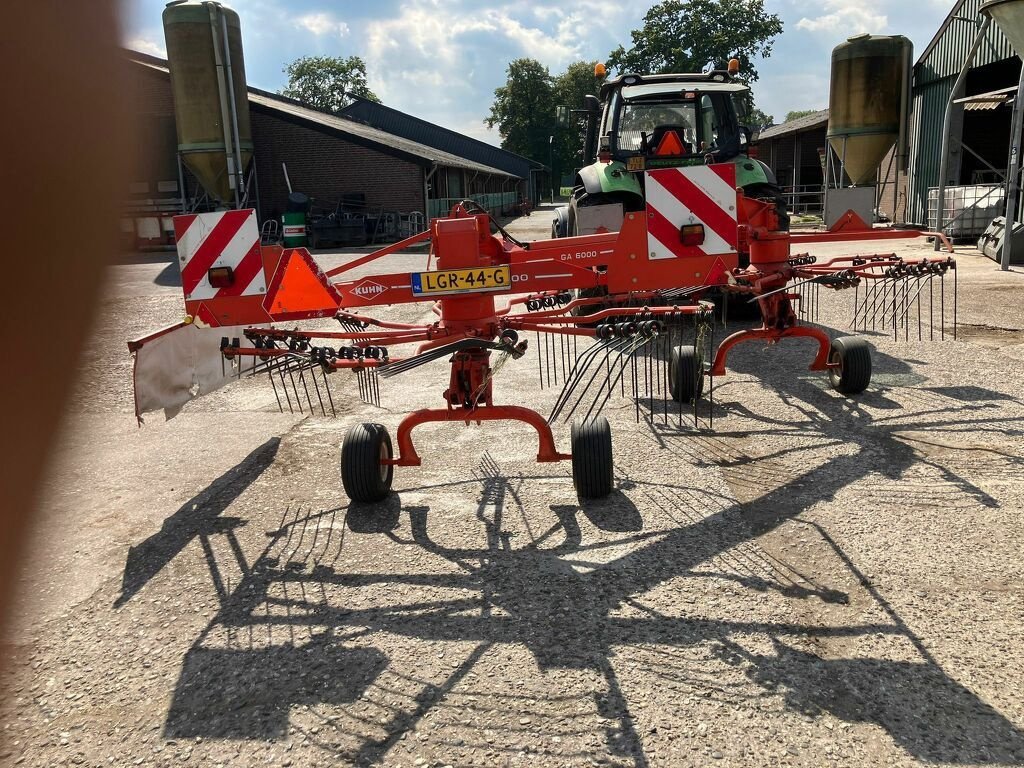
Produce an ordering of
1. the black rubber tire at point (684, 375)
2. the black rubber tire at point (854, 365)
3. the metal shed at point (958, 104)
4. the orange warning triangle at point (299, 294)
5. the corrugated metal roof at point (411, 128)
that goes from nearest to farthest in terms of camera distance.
Answer: the orange warning triangle at point (299, 294)
the black rubber tire at point (684, 375)
the black rubber tire at point (854, 365)
the metal shed at point (958, 104)
the corrugated metal roof at point (411, 128)

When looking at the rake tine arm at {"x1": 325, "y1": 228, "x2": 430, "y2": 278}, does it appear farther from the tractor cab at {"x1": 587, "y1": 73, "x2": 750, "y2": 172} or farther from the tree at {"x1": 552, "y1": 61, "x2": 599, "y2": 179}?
the tree at {"x1": 552, "y1": 61, "x2": 599, "y2": 179}

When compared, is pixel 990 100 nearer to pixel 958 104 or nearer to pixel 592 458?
pixel 958 104

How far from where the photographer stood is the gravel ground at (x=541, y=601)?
223 cm

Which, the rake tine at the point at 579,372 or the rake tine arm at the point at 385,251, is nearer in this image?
the rake tine at the point at 579,372

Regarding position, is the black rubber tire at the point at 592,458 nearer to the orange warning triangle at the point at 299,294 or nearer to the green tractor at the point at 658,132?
the orange warning triangle at the point at 299,294

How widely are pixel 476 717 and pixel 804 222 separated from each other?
79.8ft

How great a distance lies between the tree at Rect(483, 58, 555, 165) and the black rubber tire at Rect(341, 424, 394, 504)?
63.7 metres

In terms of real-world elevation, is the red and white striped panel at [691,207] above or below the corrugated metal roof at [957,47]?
below

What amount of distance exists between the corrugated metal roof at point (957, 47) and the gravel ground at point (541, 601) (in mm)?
13649

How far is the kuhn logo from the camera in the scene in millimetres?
3848

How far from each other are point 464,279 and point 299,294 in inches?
31.5

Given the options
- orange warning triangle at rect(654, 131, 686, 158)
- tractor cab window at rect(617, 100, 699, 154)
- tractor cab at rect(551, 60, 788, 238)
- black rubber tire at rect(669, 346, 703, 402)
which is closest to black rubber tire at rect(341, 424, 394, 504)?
black rubber tire at rect(669, 346, 703, 402)

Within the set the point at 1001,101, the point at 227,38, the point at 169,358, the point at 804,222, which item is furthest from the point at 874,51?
the point at 169,358

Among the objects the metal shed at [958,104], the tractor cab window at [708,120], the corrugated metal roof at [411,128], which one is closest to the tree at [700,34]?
the corrugated metal roof at [411,128]
